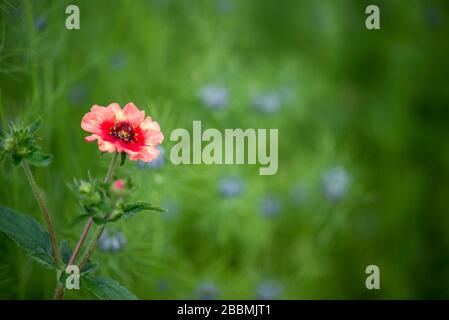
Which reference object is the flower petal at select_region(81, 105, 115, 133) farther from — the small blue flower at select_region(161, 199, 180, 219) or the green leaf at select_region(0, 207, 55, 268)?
the small blue flower at select_region(161, 199, 180, 219)

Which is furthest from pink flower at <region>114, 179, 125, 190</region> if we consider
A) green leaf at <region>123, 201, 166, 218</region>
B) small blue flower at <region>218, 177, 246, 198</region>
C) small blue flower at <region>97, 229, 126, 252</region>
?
small blue flower at <region>218, 177, 246, 198</region>

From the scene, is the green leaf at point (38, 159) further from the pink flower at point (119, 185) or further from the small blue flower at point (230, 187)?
the small blue flower at point (230, 187)

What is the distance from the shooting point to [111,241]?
4.04ft

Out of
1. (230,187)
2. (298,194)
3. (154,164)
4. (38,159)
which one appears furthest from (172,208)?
(38,159)

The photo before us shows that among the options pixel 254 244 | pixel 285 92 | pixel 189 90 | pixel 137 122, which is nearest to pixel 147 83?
pixel 189 90

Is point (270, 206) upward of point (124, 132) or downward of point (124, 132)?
upward

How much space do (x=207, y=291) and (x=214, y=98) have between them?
60 centimetres

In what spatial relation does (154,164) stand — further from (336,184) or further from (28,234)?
(336,184)

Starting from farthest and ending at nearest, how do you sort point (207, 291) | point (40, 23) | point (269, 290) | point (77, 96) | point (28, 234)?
point (77, 96) → point (269, 290) → point (207, 291) → point (40, 23) → point (28, 234)

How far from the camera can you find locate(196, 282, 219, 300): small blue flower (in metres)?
1.52

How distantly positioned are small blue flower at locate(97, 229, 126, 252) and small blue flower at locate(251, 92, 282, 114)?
2.53 feet

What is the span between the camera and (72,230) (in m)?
1.30

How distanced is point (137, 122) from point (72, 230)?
0.46 meters

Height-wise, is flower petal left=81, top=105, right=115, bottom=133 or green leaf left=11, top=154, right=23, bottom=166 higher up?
flower petal left=81, top=105, right=115, bottom=133
